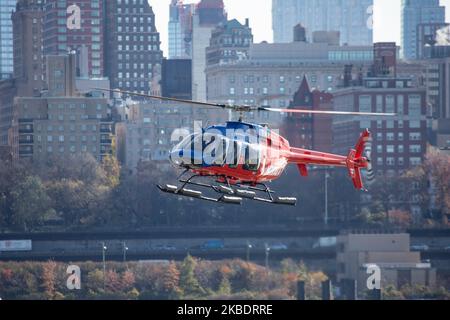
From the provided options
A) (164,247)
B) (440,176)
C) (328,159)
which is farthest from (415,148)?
(328,159)

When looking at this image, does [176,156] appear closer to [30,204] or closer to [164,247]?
[164,247]

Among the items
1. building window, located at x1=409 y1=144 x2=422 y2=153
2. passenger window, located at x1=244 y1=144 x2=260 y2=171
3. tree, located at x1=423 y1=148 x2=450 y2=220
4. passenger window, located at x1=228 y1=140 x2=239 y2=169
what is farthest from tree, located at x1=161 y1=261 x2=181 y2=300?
passenger window, located at x1=228 y1=140 x2=239 y2=169

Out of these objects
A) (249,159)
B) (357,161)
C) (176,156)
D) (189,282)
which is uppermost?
(176,156)

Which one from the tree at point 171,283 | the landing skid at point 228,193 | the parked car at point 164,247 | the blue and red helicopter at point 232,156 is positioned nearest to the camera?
the landing skid at point 228,193

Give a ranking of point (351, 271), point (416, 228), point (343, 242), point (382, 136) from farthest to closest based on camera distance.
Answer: point (382, 136) → point (416, 228) → point (343, 242) → point (351, 271)

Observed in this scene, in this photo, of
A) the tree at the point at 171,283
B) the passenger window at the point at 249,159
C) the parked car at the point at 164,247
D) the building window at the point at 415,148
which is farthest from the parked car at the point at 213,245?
the passenger window at the point at 249,159

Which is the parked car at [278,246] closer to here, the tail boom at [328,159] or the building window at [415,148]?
the building window at [415,148]

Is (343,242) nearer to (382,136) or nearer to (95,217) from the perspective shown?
(95,217)
